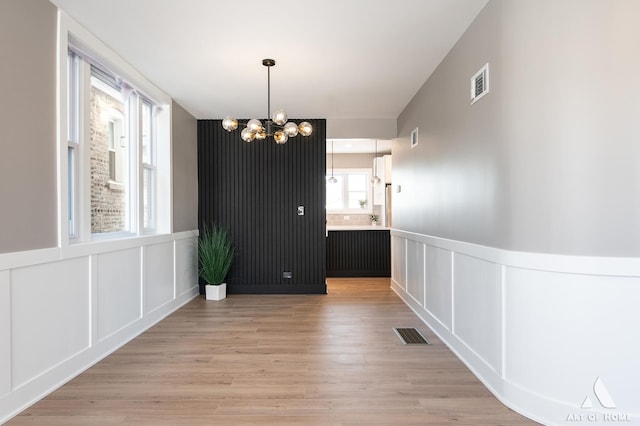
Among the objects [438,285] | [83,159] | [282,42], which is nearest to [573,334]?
[438,285]

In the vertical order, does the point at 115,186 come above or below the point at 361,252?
above

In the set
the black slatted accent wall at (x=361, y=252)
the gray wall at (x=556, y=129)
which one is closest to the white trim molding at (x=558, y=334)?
the gray wall at (x=556, y=129)

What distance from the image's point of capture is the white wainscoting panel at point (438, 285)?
136 inches

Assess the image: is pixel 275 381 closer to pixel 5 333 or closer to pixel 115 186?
pixel 5 333

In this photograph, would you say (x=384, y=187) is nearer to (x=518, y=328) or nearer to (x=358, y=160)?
(x=358, y=160)

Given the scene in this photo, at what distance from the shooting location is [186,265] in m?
5.23

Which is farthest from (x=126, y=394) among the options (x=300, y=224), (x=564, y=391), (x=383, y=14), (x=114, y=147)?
(x=300, y=224)

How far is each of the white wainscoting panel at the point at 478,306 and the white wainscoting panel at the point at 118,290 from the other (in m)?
3.00

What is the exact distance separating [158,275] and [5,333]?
2145 millimetres

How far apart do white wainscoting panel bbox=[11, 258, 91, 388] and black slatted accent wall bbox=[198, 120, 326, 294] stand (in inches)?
118

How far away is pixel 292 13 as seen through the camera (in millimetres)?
2777

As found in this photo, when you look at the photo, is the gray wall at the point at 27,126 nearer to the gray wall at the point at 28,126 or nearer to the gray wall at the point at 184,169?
the gray wall at the point at 28,126

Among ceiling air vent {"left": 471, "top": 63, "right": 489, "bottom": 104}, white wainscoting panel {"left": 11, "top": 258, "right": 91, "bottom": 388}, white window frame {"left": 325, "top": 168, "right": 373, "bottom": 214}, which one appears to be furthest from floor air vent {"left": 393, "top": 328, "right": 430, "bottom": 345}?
white window frame {"left": 325, "top": 168, "right": 373, "bottom": 214}

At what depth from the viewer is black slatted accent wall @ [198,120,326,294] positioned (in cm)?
586
